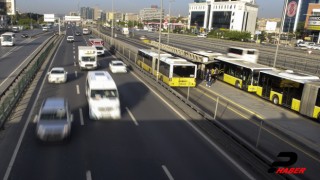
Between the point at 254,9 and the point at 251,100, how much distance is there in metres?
146

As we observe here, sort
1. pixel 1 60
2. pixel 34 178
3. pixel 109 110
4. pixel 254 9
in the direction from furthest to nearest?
pixel 254 9
pixel 1 60
pixel 109 110
pixel 34 178

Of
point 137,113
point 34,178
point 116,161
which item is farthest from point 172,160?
point 137,113

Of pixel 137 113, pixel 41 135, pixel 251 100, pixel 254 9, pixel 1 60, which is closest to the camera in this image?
pixel 41 135

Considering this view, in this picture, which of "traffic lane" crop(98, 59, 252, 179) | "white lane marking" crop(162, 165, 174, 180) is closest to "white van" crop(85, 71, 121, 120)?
"traffic lane" crop(98, 59, 252, 179)

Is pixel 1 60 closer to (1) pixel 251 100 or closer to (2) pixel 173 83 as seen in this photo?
(2) pixel 173 83

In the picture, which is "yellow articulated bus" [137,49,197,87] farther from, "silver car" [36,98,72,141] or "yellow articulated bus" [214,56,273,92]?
"silver car" [36,98,72,141]

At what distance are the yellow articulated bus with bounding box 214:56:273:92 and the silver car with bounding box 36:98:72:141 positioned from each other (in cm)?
2052

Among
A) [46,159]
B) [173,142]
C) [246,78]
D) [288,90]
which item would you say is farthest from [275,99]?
[46,159]

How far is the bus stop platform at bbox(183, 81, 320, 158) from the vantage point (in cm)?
1922

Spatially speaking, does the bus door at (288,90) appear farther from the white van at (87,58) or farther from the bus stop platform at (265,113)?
the white van at (87,58)

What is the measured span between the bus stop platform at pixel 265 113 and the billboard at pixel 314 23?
90823 mm

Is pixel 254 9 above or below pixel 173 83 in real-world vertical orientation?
above

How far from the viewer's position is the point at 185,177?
42.8 ft

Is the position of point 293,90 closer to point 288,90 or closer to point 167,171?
point 288,90
